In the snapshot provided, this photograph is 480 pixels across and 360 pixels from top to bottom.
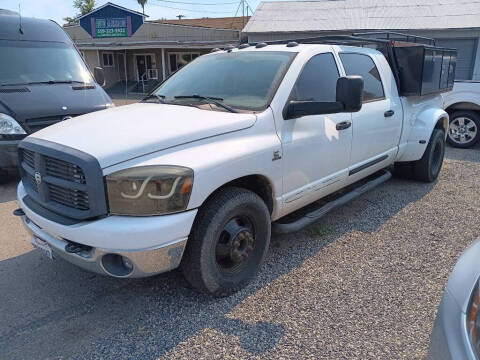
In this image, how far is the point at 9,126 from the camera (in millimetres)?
5402

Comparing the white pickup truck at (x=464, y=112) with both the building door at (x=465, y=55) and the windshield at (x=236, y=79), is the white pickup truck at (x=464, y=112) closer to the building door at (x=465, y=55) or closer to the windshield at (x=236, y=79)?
the windshield at (x=236, y=79)

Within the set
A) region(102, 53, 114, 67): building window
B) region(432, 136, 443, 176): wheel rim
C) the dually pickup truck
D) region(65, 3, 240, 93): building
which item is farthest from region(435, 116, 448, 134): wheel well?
region(102, 53, 114, 67): building window

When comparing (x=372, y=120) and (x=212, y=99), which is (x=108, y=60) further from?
(x=212, y=99)

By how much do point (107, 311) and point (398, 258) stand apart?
8.50ft

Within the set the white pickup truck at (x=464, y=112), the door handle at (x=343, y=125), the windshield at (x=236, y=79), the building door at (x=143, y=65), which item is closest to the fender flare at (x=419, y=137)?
the door handle at (x=343, y=125)

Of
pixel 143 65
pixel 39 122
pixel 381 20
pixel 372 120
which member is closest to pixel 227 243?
pixel 372 120

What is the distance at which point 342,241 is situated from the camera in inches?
161

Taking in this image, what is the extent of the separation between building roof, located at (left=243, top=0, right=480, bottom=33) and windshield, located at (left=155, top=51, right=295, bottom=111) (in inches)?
598

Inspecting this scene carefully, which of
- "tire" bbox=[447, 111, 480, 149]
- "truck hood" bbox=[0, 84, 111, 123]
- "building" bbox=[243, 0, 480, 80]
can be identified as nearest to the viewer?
"truck hood" bbox=[0, 84, 111, 123]

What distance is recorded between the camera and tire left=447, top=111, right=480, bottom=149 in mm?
8570

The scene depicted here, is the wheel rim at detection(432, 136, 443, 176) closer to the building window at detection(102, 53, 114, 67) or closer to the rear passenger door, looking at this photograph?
the rear passenger door

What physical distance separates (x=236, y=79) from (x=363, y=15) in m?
17.8

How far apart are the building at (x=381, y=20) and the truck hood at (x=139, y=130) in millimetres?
16028

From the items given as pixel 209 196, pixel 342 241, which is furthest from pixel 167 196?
pixel 342 241
